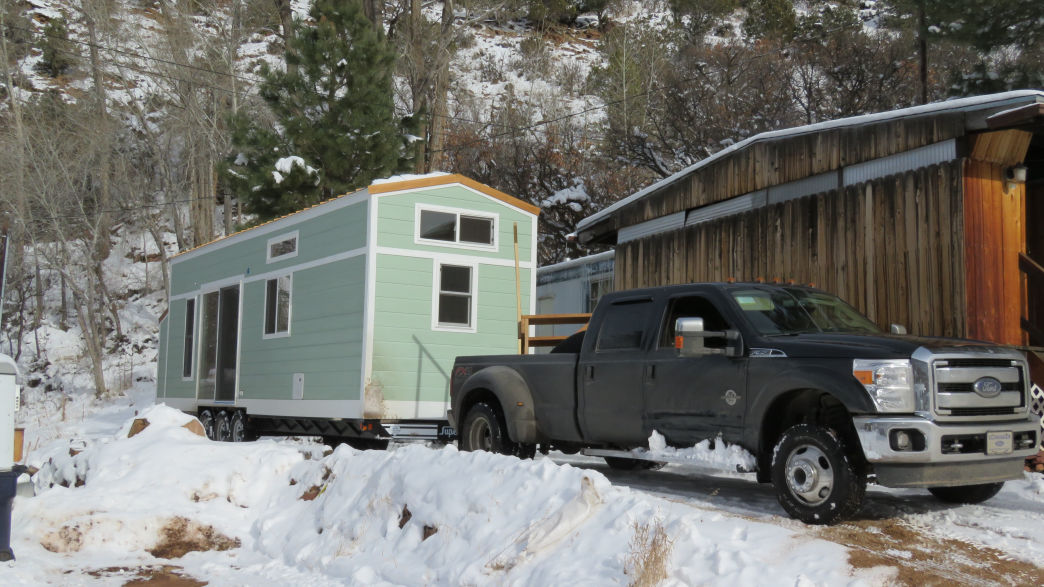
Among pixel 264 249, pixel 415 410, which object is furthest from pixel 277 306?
pixel 415 410

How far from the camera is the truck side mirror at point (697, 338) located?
7.02m

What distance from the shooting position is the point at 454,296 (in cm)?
1352

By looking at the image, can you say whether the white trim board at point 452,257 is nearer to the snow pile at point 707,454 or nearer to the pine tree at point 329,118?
the snow pile at point 707,454

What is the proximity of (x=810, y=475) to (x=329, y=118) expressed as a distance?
68.0 feet

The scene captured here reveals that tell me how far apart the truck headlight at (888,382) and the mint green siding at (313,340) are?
25.6ft

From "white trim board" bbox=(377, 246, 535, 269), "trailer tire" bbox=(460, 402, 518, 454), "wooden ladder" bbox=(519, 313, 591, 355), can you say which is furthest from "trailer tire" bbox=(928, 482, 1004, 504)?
"white trim board" bbox=(377, 246, 535, 269)

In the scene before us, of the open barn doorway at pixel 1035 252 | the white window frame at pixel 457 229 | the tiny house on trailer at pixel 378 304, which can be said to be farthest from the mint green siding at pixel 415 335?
the open barn doorway at pixel 1035 252

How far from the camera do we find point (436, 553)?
645 centimetres

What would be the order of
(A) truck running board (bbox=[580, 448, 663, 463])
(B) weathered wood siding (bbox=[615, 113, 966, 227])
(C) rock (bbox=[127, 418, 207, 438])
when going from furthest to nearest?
(C) rock (bbox=[127, 418, 207, 438]), (B) weathered wood siding (bbox=[615, 113, 966, 227]), (A) truck running board (bbox=[580, 448, 663, 463])

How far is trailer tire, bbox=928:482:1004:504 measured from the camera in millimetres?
7301

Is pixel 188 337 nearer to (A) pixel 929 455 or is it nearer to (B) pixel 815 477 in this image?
(B) pixel 815 477

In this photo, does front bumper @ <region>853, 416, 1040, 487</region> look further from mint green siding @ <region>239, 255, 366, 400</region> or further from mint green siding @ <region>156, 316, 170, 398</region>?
mint green siding @ <region>156, 316, 170, 398</region>

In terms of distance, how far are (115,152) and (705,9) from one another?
31.5 metres

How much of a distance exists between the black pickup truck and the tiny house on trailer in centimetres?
384
